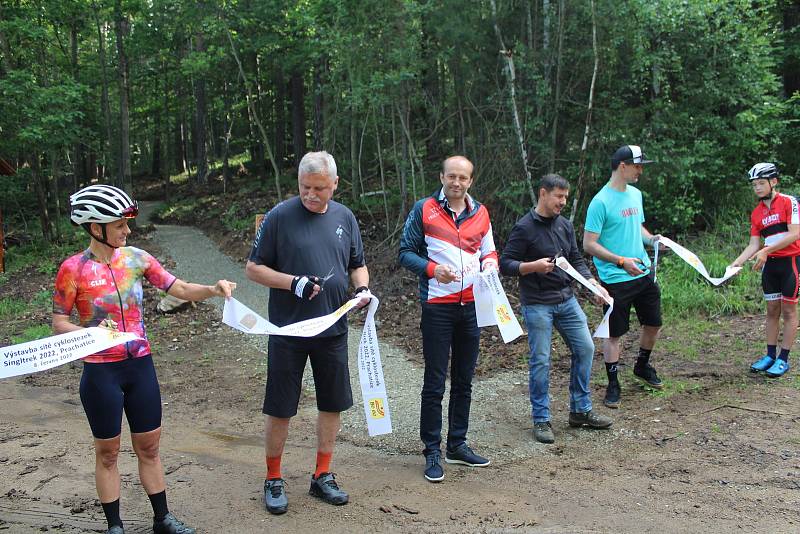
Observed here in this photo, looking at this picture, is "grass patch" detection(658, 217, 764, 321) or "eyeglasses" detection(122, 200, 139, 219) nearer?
"eyeglasses" detection(122, 200, 139, 219)

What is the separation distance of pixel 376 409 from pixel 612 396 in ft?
8.78

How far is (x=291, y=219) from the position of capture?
13.5 feet

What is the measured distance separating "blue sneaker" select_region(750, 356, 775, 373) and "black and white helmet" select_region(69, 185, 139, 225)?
6182mm

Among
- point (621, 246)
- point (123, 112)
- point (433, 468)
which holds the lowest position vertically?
point (433, 468)

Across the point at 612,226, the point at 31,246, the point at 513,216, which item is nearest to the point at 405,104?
the point at 513,216

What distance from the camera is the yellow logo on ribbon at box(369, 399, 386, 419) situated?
4.49 meters

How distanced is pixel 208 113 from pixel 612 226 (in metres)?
27.5

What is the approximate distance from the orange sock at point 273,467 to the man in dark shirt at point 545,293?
229 cm

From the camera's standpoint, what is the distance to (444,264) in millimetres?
4676

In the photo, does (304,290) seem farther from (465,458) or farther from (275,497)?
(465,458)

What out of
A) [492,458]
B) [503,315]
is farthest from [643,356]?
[503,315]

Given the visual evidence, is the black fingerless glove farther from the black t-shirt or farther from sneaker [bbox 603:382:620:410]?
sneaker [bbox 603:382:620:410]

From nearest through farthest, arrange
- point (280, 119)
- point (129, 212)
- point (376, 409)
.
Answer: point (129, 212) → point (376, 409) → point (280, 119)

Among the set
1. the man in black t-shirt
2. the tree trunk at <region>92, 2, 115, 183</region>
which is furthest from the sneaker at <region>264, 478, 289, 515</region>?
the tree trunk at <region>92, 2, 115, 183</region>
